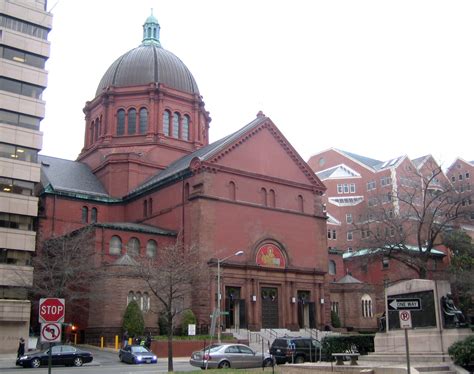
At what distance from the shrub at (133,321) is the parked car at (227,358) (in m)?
14.6

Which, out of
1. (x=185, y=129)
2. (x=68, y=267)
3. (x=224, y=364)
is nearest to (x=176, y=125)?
(x=185, y=129)

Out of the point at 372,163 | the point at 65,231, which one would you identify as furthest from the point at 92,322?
the point at 372,163

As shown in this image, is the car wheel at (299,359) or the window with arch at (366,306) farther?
the window with arch at (366,306)

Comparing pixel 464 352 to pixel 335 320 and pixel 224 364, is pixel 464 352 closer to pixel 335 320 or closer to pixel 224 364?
pixel 224 364

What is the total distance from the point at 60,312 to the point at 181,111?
183 feet

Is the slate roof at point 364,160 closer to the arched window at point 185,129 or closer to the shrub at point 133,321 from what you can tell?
the arched window at point 185,129

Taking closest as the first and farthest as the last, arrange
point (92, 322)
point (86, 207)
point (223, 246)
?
point (92, 322) < point (223, 246) < point (86, 207)

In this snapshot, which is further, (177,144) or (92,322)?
(177,144)

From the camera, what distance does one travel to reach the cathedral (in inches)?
2051

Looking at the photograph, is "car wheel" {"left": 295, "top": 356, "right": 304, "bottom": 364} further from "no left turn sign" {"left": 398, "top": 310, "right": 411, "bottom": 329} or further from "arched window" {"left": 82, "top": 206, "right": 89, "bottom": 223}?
"arched window" {"left": 82, "top": 206, "right": 89, "bottom": 223}

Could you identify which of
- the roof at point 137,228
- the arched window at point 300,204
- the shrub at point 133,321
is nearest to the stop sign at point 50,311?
the shrub at point 133,321

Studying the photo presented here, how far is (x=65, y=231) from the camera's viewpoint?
190 ft

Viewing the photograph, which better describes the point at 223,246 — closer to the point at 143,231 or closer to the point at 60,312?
the point at 143,231

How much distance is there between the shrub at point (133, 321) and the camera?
46.0m
